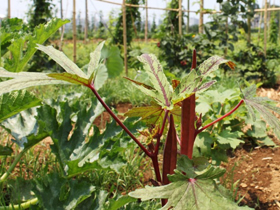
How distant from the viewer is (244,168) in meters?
2.18

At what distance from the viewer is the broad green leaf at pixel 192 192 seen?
2.43ft

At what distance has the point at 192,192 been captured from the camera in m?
0.77

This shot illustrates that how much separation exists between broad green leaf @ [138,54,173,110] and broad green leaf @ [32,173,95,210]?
0.57m

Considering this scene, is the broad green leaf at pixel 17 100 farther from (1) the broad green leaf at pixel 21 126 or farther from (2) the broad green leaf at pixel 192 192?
(2) the broad green leaf at pixel 192 192

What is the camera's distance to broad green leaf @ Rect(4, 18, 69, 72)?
1461mm

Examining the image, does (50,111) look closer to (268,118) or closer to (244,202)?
(268,118)

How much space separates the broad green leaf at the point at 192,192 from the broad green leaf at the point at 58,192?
1.65 feet

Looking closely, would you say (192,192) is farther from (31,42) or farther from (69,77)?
(31,42)

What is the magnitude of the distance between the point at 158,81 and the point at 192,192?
1.00 feet

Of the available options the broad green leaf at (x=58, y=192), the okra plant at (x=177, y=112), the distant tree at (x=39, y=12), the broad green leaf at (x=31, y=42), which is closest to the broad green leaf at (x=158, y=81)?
the okra plant at (x=177, y=112)

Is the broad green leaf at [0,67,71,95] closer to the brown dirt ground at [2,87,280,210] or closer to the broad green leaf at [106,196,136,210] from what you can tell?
the broad green leaf at [106,196,136,210]

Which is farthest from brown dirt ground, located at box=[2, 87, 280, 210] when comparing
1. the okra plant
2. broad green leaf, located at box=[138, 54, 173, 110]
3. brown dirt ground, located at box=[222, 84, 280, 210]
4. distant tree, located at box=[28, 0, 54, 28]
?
distant tree, located at box=[28, 0, 54, 28]

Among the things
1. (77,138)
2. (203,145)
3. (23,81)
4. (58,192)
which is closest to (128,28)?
(203,145)

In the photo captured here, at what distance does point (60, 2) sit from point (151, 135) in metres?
6.71
